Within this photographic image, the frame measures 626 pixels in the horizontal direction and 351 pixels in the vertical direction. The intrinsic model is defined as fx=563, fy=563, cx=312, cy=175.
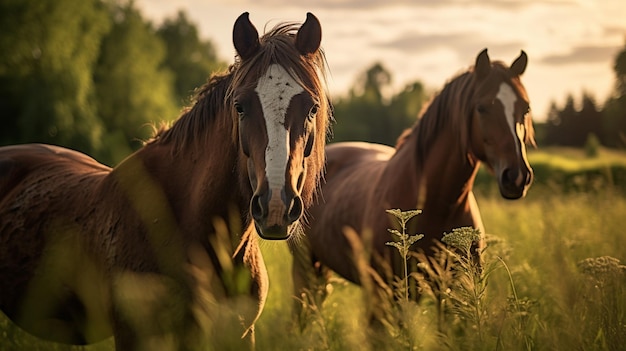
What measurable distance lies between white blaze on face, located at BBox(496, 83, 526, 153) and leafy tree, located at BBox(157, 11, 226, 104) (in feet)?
150

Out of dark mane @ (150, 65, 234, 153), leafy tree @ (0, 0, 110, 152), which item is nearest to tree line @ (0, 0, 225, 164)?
leafy tree @ (0, 0, 110, 152)

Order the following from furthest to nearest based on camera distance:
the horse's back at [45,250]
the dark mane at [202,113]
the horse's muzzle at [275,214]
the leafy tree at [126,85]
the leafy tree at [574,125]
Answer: the leafy tree at [574,125]
the leafy tree at [126,85]
the horse's back at [45,250]
the dark mane at [202,113]
the horse's muzzle at [275,214]

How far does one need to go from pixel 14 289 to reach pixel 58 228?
519mm

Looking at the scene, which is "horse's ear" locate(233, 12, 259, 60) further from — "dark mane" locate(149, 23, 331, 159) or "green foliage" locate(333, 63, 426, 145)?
"green foliage" locate(333, 63, 426, 145)

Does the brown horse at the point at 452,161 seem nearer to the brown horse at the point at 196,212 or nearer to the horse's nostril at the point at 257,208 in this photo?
the brown horse at the point at 196,212

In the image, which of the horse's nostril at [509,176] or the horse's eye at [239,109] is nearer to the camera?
the horse's eye at [239,109]

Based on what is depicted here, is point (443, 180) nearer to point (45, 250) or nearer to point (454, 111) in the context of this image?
point (454, 111)

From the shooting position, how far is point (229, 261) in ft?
8.70

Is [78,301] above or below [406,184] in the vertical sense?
below

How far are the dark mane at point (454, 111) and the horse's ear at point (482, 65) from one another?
51 millimetres

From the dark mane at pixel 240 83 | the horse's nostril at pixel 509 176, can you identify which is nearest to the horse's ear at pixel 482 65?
the horse's nostril at pixel 509 176

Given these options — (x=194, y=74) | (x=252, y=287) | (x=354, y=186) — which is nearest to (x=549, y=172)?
(x=354, y=186)

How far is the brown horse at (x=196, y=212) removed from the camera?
243 centimetres

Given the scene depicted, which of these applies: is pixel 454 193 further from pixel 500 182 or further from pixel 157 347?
pixel 157 347
